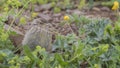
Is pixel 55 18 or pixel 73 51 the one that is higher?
pixel 73 51

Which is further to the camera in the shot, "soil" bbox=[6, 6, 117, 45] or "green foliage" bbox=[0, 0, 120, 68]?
"soil" bbox=[6, 6, 117, 45]

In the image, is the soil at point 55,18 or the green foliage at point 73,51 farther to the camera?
the soil at point 55,18

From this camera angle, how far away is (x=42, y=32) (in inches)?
96.7

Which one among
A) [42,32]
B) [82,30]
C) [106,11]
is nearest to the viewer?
[42,32]

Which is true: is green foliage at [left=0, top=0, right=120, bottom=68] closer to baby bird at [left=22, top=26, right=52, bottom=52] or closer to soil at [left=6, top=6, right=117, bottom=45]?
baby bird at [left=22, top=26, right=52, bottom=52]

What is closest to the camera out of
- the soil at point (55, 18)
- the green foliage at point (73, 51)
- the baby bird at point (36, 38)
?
the green foliage at point (73, 51)

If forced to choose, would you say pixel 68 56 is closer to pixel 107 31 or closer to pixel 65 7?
pixel 107 31

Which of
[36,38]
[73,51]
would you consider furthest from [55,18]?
[73,51]

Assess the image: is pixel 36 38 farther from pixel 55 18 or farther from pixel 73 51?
pixel 55 18

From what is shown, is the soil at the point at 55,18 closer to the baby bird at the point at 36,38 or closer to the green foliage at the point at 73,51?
the baby bird at the point at 36,38

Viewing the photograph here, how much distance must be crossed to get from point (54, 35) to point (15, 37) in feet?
1.21

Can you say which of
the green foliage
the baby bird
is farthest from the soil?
the green foliage

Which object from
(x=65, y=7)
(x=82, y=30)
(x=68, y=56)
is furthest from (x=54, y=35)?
(x=65, y=7)

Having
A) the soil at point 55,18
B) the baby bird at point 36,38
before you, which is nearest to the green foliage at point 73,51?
the baby bird at point 36,38
